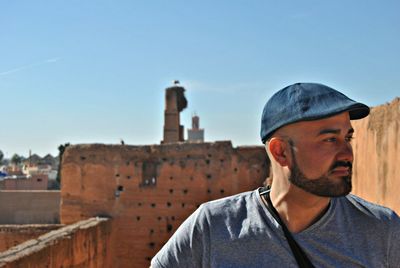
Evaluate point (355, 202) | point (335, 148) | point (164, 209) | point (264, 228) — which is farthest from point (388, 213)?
point (164, 209)

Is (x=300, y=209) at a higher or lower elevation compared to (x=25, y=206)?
higher

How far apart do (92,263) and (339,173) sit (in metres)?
9.59

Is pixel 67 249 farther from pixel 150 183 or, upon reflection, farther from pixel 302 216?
pixel 302 216

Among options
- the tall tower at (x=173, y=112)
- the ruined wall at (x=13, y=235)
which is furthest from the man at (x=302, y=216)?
the tall tower at (x=173, y=112)

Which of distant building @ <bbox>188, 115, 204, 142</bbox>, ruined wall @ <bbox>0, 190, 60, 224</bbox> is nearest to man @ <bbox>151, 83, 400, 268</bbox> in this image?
ruined wall @ <bbox>0, 190, 60, 224</bbox>

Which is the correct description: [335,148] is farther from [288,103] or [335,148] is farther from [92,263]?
[92,263]

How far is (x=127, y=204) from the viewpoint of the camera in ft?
45.6

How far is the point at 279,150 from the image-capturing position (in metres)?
1.96

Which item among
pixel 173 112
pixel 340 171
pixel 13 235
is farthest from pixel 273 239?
pixel 173 112

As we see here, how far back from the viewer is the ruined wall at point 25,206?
22.8 meters

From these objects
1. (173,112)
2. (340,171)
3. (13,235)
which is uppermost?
(173,112)

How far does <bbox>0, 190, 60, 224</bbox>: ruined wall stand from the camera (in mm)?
22797

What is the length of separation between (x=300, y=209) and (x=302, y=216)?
0.08 ft

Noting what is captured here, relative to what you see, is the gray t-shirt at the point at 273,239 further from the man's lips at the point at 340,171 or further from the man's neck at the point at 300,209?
the man's lips at the point at 340,171
